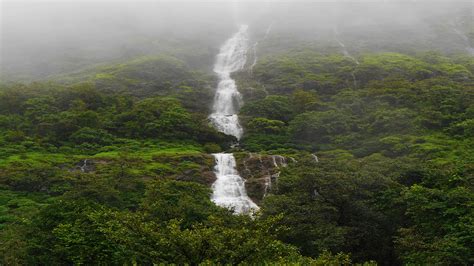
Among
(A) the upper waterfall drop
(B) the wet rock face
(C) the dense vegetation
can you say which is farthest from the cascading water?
(C) the dense vegetation

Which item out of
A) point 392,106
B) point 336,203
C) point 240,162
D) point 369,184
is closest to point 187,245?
point 336,203

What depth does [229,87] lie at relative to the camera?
85875 mm

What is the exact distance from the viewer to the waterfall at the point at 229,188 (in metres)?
43.3

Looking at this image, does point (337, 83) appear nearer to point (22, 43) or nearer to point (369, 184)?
point (369, 184)

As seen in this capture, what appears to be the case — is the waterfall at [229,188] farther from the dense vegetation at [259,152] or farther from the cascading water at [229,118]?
the dense vegetation at [259,152]

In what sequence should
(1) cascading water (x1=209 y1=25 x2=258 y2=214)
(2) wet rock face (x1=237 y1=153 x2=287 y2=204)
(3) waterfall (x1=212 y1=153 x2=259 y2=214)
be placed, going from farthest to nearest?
1. (2) wet rock face (x1=237 y1=153 x2=287 y2=204)
2. (1) cascading water (x1=209 y1=25 x2=258 y2=214)
3. (3) waterfall (x1=212 y1=153 x2=259 y2=214)

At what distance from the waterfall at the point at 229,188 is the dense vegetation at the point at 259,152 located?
1.25 metres

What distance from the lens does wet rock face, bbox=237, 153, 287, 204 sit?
4594 centimetres

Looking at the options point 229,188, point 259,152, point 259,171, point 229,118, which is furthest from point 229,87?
point 229,188

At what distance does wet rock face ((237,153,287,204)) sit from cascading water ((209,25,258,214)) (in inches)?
26.8

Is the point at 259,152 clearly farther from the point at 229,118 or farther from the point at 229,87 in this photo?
the point at 229,87

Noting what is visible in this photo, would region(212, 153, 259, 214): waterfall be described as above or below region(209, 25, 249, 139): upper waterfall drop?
above

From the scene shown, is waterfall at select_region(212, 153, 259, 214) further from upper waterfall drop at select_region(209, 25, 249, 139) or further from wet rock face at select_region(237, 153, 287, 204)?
upper waterfall drop at select_region(209, 25, 249, 139)

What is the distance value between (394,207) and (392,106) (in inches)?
1350
